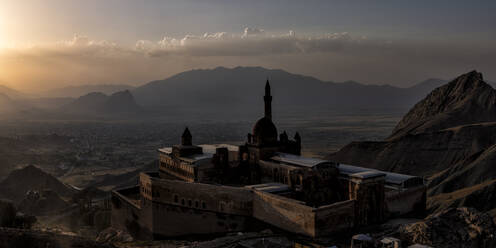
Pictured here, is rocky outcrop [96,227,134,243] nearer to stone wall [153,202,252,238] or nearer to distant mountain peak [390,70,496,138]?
stone wall [153,202,252,238]

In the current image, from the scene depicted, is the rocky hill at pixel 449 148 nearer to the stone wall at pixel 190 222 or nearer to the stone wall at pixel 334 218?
the stone wall at pixel 334 218

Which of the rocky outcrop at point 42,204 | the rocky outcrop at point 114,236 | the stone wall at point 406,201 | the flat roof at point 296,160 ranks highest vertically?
the flat roof at point 296,160

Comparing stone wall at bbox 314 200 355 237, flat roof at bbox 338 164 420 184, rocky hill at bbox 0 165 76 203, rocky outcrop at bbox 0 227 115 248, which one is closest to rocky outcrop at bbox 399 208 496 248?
stone wall at bbox 314 200 355 237

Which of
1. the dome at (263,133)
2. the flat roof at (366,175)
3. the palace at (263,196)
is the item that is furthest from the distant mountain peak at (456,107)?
the flat roof at (366,175)

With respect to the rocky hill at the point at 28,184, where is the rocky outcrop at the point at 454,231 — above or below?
above

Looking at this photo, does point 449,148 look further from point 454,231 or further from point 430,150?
point 454,231

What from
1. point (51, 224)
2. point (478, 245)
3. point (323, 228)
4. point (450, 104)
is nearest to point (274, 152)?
point (323, 228)

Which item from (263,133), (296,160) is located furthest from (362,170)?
(263,133)
